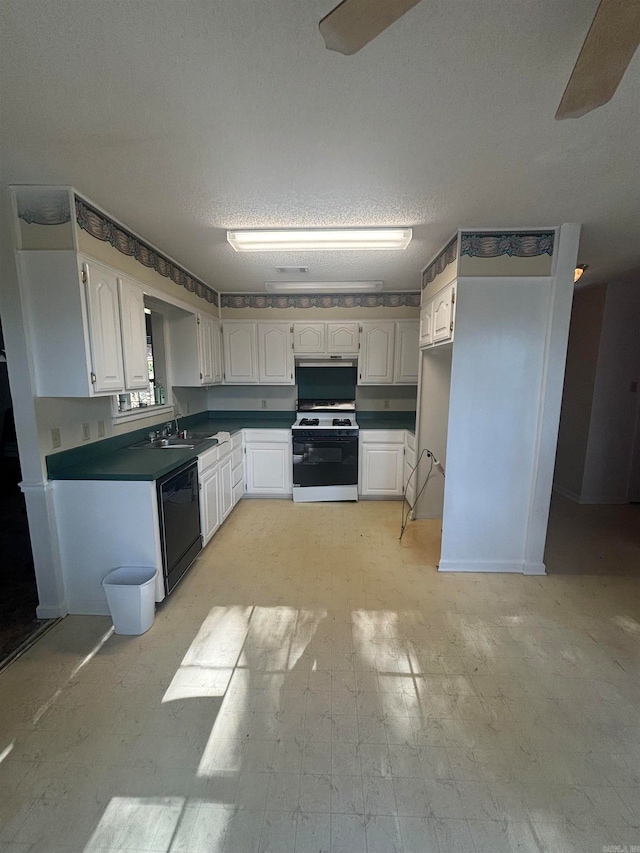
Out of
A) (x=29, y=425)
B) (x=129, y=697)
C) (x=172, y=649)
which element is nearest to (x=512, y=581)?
(x=172, y=649)

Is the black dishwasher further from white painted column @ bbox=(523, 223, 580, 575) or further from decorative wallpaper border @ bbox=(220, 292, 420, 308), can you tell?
white painted column @ bbox=(523, 223, 580, 575)

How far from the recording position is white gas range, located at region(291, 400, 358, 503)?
3928mm

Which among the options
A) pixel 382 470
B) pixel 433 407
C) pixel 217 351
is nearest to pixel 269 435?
pixel 217 351

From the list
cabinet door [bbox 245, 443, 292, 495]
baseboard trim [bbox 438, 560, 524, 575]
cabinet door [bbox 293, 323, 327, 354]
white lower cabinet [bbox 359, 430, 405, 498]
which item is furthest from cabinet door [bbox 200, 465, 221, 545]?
baseboard trim [bbox 438, 560, 524, 575]

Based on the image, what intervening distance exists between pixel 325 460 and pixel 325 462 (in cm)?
2

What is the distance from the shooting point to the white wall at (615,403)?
377 centimetres

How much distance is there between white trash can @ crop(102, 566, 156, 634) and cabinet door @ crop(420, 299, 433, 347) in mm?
2827

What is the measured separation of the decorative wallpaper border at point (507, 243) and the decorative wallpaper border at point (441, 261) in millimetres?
97

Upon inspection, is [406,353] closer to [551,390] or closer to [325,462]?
[325,462]

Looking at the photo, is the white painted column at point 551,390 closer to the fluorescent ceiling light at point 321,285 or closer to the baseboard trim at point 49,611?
the fluorescent ceiling light at point 321,285

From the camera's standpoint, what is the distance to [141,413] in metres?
3.05

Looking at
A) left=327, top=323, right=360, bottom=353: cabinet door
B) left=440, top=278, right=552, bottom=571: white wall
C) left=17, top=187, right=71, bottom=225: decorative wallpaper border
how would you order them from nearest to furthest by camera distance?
left=17, top=187, right=71, bottom=225: decorative wallpaper border < left=440, top=278, right=552, bottom=571: white wall < left=327, top=323, right=360, bottom=353: cabinet door

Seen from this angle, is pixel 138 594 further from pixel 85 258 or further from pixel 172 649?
pixel 85 258

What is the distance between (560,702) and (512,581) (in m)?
1.02
